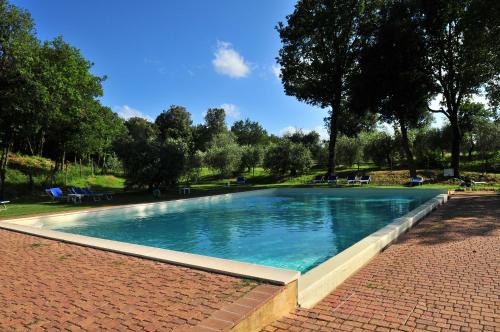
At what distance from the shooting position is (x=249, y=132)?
8688 cm

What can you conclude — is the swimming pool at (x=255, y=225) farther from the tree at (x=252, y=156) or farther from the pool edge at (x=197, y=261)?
the tree at (x=252, y=156)

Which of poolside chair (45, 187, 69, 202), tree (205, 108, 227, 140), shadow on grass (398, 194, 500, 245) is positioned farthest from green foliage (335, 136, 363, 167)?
tree (205, 108, 227, 140)

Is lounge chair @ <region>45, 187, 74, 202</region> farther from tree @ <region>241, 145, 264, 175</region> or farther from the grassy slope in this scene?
tree @ <region>241, 145, 264, 175</region>

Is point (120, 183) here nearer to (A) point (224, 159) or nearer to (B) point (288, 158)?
(A) point (224, 159)

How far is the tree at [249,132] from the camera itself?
277 feet

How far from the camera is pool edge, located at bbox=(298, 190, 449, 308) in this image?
467cm

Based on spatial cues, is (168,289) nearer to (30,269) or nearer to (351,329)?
(351,329)

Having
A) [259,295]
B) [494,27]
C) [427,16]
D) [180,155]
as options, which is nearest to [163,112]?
[180,155]

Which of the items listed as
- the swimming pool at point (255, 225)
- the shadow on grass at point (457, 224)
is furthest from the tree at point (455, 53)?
the shadow on grass at point (457, 224)

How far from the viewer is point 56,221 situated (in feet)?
42.7

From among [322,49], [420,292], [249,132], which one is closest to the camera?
[420,292]

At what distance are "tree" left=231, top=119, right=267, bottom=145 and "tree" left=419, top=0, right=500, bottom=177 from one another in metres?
57.7

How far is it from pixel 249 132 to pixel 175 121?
26411 millimetres

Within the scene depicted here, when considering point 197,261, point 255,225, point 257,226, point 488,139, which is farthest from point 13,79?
point 488,139
